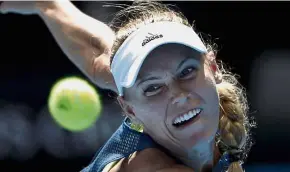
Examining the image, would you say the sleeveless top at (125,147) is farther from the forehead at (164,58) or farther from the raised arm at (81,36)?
the raised arm at (81,36)

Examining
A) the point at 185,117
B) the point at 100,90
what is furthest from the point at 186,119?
the point at 100,90

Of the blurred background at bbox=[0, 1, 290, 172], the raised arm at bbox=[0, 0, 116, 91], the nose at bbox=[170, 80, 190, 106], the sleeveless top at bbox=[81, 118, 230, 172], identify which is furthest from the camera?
the blurred background at bbox=[0, 1, 290, 172]

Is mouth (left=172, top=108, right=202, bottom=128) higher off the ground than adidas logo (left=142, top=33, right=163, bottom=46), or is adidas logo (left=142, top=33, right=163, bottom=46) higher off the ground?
adidas logo (left=142, top=33, right=163, bottom=46)

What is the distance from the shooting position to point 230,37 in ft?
10.6

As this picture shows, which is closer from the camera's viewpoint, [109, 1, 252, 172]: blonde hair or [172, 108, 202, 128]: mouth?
[172, 108, 202, 128]: mouth

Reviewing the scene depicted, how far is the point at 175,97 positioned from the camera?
1179 mm

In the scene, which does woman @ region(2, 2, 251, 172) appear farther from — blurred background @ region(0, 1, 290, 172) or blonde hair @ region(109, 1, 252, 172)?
blurred background @ region(0, 1, 290, 172)

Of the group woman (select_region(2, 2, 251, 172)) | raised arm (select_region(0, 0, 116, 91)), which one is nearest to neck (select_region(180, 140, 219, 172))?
woman (select_region(2, 2, 251, 172))

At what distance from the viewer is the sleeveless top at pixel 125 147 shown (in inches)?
50.6

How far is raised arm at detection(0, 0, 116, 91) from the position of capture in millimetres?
1741

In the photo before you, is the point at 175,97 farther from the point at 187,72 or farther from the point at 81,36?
the point at 81,36

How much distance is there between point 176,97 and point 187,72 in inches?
2.7

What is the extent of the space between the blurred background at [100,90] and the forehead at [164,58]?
1.74m

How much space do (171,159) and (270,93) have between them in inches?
76.1
